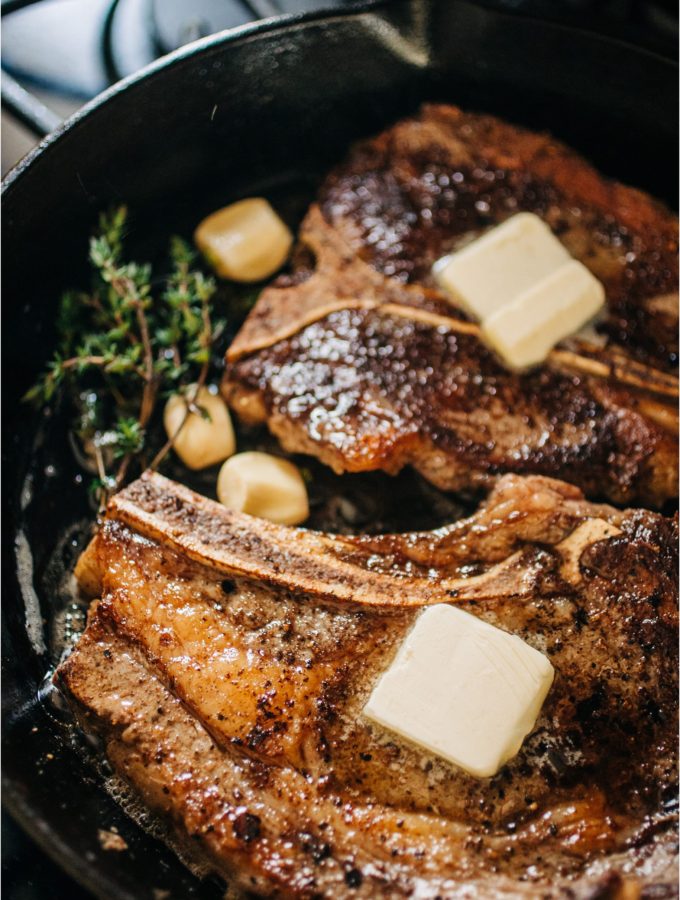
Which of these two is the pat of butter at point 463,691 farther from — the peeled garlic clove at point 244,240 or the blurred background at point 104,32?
the blurred background at point 104,32

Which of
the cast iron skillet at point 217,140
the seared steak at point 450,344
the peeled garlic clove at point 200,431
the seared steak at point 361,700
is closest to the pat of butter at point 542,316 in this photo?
the seared steak at point 450,344

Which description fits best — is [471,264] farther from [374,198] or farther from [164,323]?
[164,323]

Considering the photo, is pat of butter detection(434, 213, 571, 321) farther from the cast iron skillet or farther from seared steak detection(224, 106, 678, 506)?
the cast iron skillet

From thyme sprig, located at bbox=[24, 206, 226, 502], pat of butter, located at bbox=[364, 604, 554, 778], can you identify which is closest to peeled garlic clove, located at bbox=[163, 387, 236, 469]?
thyme sprig, located at bbox=[24, 206, 226, 502]

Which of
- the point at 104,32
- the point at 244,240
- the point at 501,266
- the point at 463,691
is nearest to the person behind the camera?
the point at 463,691

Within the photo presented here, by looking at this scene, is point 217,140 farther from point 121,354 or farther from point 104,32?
point 121,354

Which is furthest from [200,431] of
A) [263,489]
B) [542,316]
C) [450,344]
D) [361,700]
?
[542,316]
